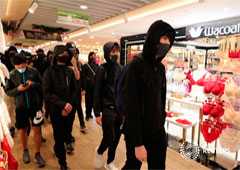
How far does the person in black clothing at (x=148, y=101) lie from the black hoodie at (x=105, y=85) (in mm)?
732

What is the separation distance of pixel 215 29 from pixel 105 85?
4.99 metres

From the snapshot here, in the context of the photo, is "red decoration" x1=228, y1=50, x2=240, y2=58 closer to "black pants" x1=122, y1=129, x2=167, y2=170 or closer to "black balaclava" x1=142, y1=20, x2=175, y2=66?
"black balaclava" x1=142, y1=20, x2=175, y2=66

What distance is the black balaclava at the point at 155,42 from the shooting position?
1258 mm

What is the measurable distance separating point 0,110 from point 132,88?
0.82 metres

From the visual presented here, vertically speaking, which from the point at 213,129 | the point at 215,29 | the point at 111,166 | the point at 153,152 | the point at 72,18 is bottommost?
the point at 111,166

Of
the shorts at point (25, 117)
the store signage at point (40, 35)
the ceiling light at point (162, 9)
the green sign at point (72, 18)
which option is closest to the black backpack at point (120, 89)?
the shorts at point (25, 117)

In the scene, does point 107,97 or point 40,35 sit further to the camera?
point 40,35

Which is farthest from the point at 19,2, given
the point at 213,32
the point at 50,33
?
the point at 213,32

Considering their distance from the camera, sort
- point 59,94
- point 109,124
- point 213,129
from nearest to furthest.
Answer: point 109,124 → point 59,94 → point 213,129

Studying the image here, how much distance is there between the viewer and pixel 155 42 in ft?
4.12

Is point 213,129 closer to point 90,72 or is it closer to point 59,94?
point 59,94

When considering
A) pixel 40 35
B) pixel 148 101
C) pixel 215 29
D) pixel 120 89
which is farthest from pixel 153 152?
pixel 40 35

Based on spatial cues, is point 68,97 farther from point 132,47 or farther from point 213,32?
point 132,47

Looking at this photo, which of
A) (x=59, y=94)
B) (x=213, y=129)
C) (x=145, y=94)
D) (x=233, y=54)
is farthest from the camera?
(x=213, y=129)
